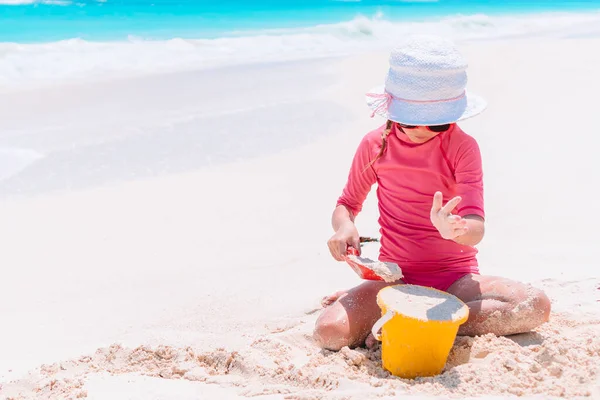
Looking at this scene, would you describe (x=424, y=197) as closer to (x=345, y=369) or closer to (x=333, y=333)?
(x=333, y=333)

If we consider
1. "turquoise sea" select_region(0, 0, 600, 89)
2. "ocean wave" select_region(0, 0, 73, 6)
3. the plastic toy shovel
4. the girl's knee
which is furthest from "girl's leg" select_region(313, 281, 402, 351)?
"ocean wave" select_region(0, 0, 73, 6)

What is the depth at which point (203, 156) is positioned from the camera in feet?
19.1

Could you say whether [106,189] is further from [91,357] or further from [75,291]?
[91,357]

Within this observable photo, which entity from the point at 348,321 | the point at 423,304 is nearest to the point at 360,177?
the point at 348,321

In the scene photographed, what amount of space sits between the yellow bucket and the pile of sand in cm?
4

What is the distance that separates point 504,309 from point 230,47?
12.8 metres

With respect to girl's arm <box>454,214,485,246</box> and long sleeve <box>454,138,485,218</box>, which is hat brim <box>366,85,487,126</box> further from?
girl's arm <box>454,214,485,246</box>

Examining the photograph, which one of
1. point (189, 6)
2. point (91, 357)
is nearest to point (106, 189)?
point (91, 357)

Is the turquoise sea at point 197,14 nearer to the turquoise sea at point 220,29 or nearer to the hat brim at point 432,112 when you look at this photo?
the turquoise sea at point 220,29

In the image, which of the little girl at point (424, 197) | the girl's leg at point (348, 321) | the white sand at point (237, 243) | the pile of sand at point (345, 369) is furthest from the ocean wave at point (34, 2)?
the girl's leg at point (348, 321)

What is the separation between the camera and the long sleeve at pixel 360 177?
2.76 m

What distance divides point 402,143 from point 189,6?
71.0 ft

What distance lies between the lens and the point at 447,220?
213cm

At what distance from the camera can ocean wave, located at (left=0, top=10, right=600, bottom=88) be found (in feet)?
36.5
